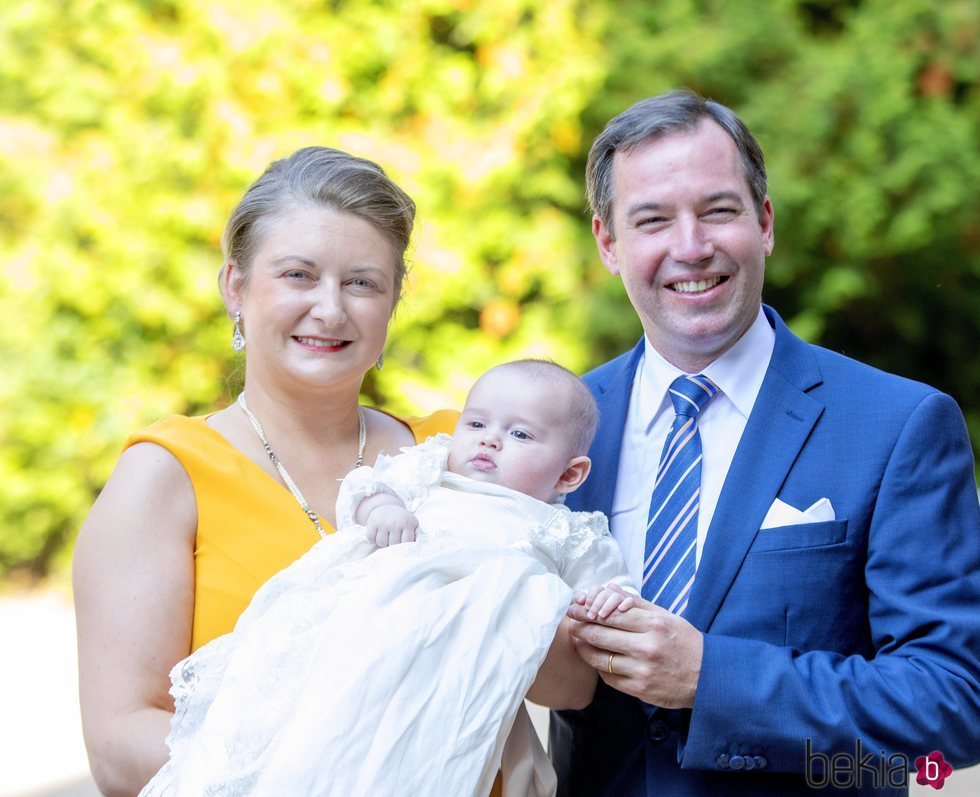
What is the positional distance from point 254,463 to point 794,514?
117cm

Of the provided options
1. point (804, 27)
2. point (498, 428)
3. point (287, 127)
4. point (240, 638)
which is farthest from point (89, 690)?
point (804, 27)

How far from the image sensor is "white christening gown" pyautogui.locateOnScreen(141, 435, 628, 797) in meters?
1.88

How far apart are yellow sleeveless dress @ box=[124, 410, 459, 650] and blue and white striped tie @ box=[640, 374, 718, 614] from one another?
0.74 metres

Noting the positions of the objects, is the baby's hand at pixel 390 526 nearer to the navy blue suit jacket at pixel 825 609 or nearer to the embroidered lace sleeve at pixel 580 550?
the embroidered lace sleeve at pixel 580 550

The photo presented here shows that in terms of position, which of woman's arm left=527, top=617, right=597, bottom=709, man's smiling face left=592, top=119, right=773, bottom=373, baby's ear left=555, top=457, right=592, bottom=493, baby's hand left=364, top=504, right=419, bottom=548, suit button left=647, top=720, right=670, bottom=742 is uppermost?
man's smiling face left=592, top=119, right=773, bottom=373

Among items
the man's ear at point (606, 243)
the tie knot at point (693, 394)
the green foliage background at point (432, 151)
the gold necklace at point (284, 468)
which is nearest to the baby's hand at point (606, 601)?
the tie knot at point (693, 394)

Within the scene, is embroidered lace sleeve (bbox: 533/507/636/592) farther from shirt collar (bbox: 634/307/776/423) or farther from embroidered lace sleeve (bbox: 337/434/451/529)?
shirt collar (bbox: 634/307/776/423)

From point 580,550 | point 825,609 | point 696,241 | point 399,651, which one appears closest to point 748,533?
point 825,609

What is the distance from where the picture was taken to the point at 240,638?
2.11m

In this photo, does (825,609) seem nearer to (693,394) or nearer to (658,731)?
(658,731)

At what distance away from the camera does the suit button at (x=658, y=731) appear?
2.23 m

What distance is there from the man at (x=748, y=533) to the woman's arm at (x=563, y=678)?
37mm

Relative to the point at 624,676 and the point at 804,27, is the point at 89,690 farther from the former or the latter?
the point at 804,27

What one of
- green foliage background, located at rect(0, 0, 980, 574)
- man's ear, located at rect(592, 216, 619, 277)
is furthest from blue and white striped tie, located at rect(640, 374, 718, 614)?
green foliage background, located at rect(0, 0, 980, 574)
